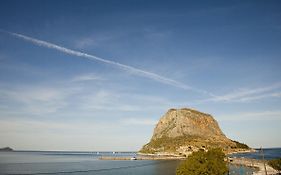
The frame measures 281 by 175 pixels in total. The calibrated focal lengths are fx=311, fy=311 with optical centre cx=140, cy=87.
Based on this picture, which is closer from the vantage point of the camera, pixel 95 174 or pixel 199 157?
pixel 199 157

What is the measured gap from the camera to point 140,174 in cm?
15475

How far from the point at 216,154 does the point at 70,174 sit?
93.8m

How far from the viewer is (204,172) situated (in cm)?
7988

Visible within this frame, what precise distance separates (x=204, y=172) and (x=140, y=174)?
79.6 m

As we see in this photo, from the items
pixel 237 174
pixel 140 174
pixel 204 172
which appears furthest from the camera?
pixel 140 174

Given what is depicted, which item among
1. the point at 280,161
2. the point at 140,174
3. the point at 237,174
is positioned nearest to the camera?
the point at 280,161

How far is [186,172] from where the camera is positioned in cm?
8062

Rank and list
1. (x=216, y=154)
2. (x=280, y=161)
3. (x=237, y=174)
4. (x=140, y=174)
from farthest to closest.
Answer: (x=140, y=174) < (x=237, y=174) < (x=280, y=161) < (x=216, y=154)

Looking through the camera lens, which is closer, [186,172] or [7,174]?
[186,172]

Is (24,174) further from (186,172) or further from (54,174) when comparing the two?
(186,172)

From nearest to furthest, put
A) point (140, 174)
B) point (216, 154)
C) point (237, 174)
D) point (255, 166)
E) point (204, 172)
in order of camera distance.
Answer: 1. point (204, 172)
2. point (216, 154)
3. point (237, 174)
4. point (140, 174)
5. point (255, 166)

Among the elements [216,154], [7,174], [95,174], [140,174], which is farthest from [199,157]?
[7,174]

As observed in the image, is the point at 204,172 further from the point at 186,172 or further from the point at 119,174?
the point at 119,174

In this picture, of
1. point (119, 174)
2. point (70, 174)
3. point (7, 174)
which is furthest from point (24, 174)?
point (119, 174)
